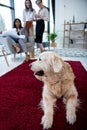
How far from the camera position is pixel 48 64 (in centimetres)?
123

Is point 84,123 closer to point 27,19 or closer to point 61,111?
point 61,111

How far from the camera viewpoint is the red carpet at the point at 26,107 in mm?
1082

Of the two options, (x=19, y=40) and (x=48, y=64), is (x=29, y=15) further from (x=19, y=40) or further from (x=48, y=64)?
(x=48, y=64)

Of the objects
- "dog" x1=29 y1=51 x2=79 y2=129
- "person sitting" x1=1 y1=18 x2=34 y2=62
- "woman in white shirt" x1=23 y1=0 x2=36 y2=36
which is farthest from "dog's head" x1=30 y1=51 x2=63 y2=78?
"woman in white shirt" x1=23 y1=0 x2=36 y2=36

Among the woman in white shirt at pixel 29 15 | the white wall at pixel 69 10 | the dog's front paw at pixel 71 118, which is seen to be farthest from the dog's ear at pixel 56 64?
the white wall at pixel 69 10

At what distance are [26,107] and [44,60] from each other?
477mm

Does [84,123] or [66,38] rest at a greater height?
[66,38]

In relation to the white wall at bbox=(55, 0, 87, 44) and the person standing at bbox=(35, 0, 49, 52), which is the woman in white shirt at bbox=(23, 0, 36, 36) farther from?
the white wall at bbox=(55, 0, 87, 44)

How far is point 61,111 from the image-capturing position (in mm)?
1249

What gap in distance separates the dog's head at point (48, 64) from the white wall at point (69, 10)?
630 centimetres

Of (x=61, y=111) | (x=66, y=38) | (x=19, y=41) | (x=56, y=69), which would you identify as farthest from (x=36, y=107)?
(x=66, y=38)

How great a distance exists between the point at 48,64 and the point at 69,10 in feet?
21.3

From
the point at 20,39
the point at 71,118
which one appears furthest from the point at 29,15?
the point at 71,118

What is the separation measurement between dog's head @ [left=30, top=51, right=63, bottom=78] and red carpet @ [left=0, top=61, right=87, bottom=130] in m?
0.35
